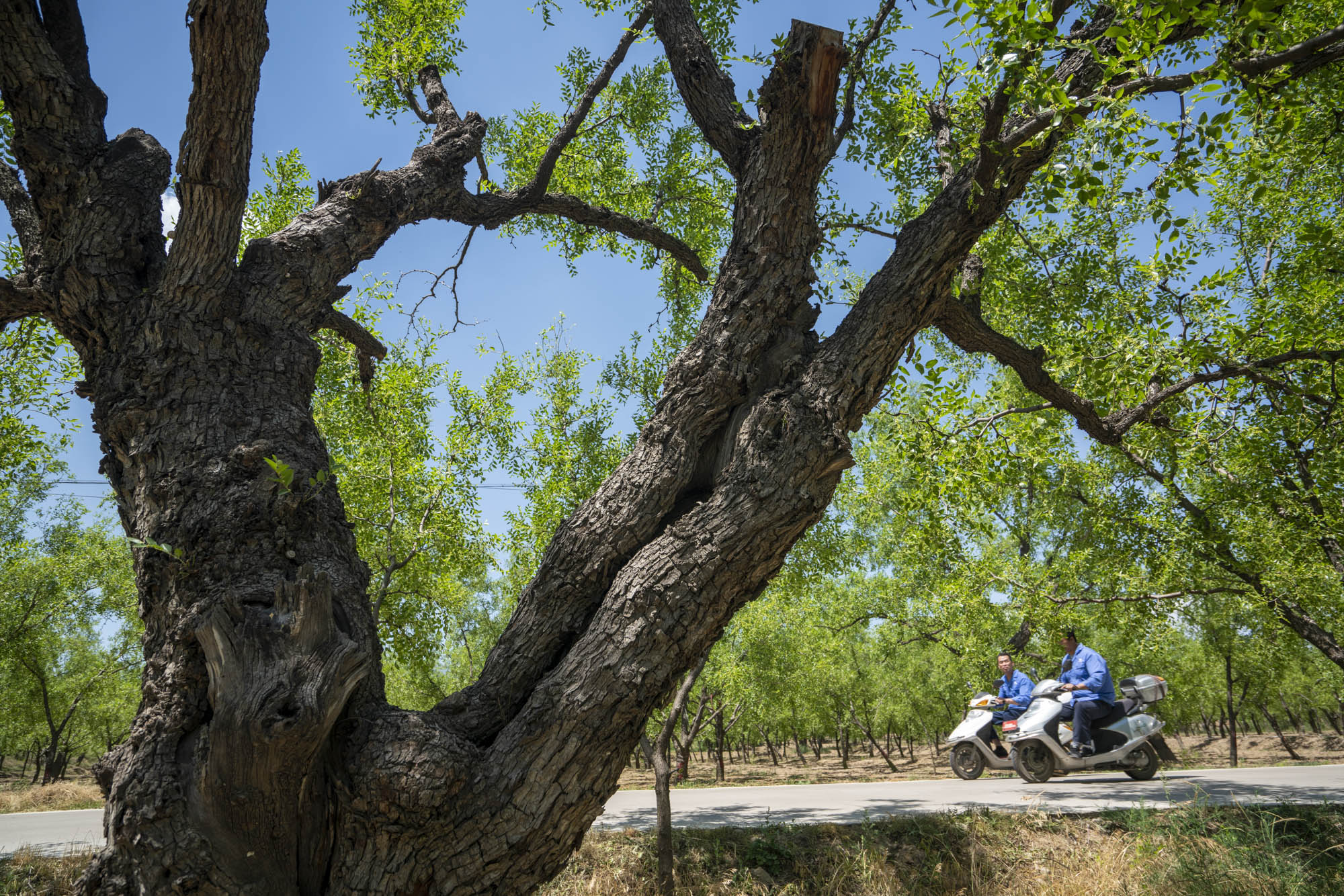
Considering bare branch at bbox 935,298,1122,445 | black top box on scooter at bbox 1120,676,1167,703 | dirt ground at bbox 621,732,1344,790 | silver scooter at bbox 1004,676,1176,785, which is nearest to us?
bare branch at bbox 935,298,1122,445

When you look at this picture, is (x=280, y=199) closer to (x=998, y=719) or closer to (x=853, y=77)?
(x=853, y=77)

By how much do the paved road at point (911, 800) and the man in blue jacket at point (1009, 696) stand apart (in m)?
0.80

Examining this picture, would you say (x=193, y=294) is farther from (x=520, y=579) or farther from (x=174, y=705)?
(x=520, y=579)

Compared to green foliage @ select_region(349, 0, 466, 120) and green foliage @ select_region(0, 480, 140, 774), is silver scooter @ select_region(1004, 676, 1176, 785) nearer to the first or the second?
green foliage @ select_region(349, 0, 466, 120)

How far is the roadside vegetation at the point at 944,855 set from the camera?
218 inches

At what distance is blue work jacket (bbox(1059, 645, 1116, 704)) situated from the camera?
8.76 metres

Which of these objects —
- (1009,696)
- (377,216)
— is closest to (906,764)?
(1009,696)

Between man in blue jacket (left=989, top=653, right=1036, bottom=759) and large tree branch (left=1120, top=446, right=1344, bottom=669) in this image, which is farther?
man in blue jacket (left=989, top=653, right=1036, bottom=759)

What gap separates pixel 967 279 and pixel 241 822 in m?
5.05

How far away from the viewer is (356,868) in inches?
89.4

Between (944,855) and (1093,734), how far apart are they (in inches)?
150

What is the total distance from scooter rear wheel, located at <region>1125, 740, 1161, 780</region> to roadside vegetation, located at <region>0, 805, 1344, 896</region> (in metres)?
2.38

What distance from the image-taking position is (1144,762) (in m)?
9.91

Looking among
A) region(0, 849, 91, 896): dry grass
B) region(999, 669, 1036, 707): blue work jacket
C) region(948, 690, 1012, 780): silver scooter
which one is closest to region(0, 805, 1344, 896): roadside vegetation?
region(0, 849, 91, 896): dry grass
